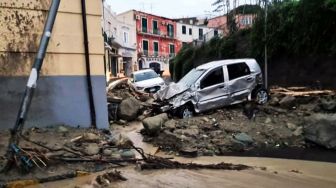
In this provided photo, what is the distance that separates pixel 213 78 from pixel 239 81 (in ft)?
3.60

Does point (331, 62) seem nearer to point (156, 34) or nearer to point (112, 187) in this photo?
point (112, 187)

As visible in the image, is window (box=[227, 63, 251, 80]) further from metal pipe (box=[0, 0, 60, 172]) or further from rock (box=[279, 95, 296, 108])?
metal pipe (box=[0, 0, 60, 172])

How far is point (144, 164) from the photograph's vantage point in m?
9.18

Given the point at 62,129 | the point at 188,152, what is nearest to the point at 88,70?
the point at 62,129

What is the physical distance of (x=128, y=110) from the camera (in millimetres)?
16172

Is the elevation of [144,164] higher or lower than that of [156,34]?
lower

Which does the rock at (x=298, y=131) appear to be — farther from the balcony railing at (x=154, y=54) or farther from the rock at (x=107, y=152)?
the balcony railing at (x=154, y=54)

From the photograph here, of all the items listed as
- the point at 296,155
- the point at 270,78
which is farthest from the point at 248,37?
the point at 296,155

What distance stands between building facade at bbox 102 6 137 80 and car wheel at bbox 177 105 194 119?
39320mm

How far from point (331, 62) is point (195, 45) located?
Result: 16.7 meters

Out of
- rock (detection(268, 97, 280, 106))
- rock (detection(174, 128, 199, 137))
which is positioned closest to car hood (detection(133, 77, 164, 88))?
rock (detection(268, 97, 280, 106))

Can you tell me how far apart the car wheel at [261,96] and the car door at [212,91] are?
139cm

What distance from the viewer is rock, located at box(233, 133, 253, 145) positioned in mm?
12992

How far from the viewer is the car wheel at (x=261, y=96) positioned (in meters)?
17.2
